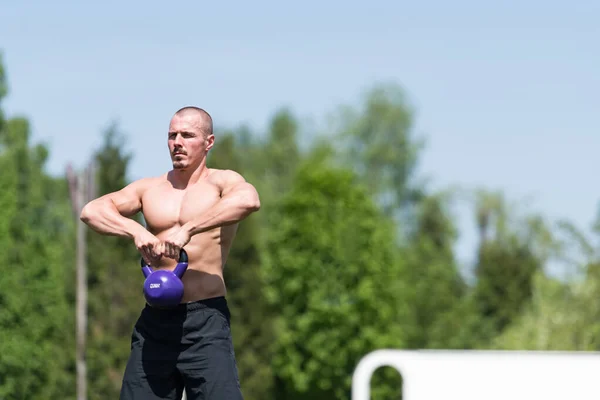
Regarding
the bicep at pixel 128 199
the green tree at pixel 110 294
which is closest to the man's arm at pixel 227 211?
the bicep at pixel 128 199

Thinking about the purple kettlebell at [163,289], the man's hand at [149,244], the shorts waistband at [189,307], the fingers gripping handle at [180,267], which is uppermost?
the man's hand at [149,244]

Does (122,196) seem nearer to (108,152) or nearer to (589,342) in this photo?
(589,342)

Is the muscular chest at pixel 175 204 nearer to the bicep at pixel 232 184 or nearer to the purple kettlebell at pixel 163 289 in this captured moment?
the bicep at pixel 232 184

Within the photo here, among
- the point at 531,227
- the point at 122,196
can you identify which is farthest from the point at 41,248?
the point at 122,196

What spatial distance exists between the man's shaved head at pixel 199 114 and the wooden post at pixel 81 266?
4058cm

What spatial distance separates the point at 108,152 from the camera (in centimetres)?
4806

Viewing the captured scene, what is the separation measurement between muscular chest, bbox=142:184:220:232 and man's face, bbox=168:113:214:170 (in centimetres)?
16

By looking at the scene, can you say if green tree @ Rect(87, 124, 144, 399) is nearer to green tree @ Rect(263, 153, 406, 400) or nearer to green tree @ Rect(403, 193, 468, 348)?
green tree @ Rect(263, 153, 406, 400)

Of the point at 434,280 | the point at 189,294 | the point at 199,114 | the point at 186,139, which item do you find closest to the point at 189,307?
the point at 189,294

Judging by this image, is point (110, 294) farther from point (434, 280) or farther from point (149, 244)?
point (149, 244)

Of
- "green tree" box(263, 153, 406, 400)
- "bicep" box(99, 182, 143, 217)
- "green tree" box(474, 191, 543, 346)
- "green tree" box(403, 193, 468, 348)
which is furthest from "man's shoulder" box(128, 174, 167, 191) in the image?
"green tree" box(474, 191, 543, 346)

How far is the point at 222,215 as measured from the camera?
614 centimetres

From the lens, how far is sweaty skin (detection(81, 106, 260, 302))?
616 centimetres

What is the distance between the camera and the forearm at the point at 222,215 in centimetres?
614
